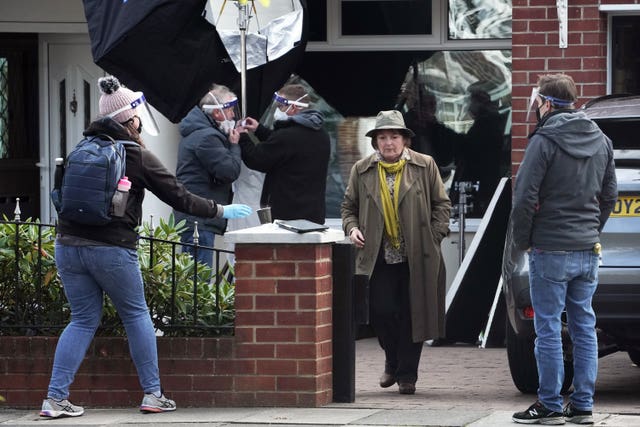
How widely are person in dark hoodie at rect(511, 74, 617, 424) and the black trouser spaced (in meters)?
1.60

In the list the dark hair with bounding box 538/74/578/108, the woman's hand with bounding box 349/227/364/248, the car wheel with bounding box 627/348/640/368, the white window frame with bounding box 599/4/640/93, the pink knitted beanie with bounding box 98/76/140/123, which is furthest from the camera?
the white window frame with bounding box 599/4/640/93

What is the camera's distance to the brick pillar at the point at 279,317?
831 cm

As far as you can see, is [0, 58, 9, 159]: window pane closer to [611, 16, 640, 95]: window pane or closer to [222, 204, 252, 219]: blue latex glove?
[611, 16, 640, 95]: window pane

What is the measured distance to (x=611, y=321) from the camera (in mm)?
8211

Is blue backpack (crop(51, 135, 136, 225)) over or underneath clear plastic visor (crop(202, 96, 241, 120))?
Answer: underneath

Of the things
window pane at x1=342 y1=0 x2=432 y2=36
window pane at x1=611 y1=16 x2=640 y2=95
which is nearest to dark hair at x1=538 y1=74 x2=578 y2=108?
window pane at x1=611 y1=16 x2=640 y2=95

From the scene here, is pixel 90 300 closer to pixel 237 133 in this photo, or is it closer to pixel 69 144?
pixel 237 133

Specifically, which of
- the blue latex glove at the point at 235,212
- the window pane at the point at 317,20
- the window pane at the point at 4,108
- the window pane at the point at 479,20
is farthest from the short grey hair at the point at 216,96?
the window pane at the point at 4,108

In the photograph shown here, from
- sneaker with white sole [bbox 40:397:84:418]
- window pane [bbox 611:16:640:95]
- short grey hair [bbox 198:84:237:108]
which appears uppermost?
window pane [bbox 611:16:640:95]

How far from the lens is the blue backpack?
7.84 m

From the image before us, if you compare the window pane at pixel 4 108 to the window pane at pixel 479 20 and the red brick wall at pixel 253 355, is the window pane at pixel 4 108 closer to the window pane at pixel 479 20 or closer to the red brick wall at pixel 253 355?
the window pane at pixel 479 20

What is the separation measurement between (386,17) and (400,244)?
452 centimetres

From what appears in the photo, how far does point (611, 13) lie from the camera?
39.8ft

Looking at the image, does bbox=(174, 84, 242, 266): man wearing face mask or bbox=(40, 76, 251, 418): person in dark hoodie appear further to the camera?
bbox=(174, 84, 242, 266): man wearing face mask
